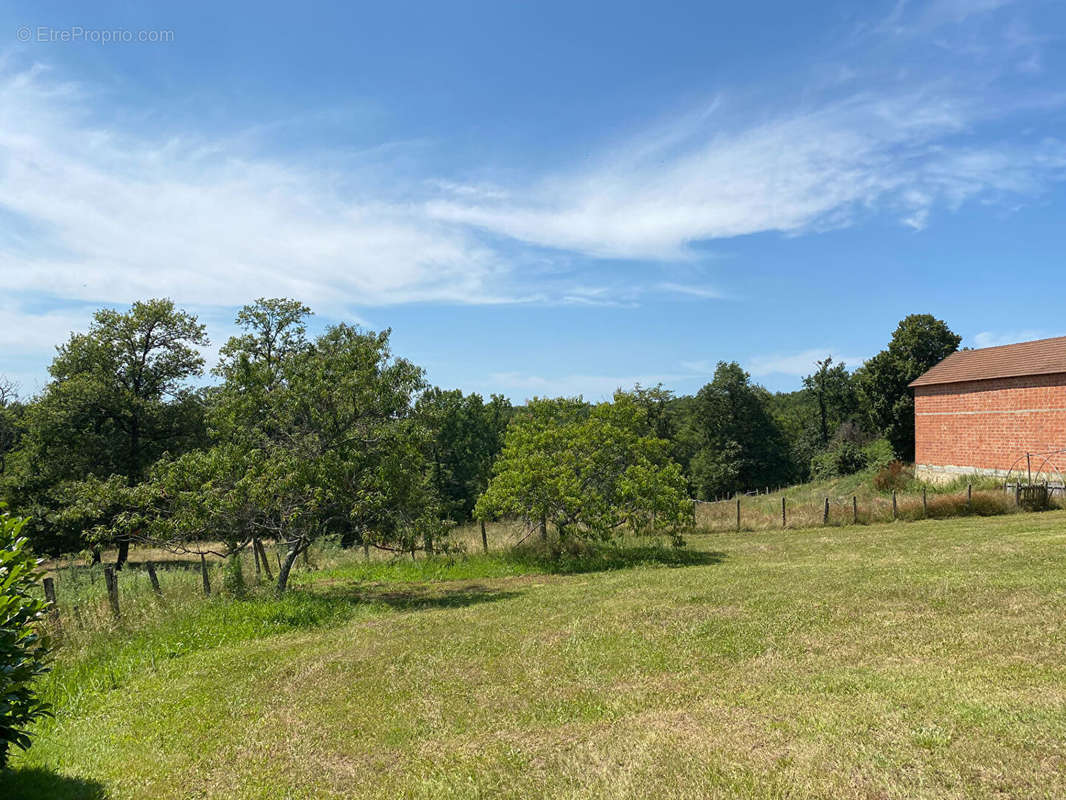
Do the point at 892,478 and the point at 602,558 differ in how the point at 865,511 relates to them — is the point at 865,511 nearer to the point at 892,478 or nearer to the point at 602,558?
the point at 602,558

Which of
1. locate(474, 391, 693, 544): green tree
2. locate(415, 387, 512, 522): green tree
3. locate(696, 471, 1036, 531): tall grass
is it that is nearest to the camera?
locate(474, 391, 693, 544): green tree

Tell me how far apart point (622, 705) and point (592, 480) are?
13462mm

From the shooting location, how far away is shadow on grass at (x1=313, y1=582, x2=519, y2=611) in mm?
13594

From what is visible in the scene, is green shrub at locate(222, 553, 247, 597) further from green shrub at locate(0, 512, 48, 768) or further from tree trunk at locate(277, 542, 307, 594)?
green shrub at locate(0, 512, 48, 768)

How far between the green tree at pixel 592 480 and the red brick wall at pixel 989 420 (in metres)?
23.0

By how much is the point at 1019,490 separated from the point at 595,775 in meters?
26.3

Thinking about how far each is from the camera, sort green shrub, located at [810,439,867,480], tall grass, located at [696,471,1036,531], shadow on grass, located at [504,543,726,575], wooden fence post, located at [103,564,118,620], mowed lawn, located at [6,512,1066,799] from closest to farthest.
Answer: mowed lawn, located at [6,512,1066,799], wooden fence post, located at [103,564,118,620], shadow on grass, located at [504,543,726,575], tall grass, located at [696,471,1036,531], green shrub, located at [810,439,867,480]

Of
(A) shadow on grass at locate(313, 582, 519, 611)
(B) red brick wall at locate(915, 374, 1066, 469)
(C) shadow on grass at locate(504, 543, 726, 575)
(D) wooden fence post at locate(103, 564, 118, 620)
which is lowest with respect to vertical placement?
(A) shadow on grass at locate(313, 582, 519, 611)

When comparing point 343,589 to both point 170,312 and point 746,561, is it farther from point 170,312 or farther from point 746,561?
point 170,312

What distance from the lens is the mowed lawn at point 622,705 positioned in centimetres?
499

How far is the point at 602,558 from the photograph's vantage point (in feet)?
60.5

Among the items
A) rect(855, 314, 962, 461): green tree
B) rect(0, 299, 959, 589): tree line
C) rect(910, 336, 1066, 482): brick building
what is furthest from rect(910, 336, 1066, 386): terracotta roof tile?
rect(0, 299, 959, 589): tree line

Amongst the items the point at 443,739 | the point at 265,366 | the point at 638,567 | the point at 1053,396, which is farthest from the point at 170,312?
the point at 1053,396

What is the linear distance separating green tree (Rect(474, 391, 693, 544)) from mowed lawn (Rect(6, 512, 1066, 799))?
6634mm
